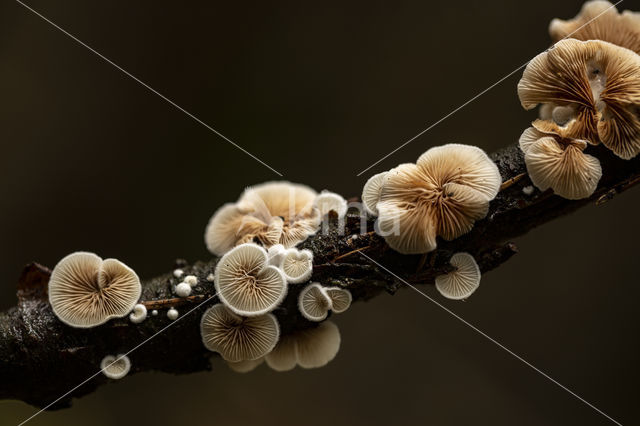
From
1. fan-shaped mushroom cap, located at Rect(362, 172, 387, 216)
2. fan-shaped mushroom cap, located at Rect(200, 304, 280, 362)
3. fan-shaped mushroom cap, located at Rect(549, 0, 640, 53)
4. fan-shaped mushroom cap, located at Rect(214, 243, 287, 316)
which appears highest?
fan-shaped mushroom cap, located at Rect(549, 0, 640, 53)

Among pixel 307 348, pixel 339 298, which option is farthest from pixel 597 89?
pixel 307 348

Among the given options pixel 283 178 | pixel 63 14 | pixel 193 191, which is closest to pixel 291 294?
pixel 283 178

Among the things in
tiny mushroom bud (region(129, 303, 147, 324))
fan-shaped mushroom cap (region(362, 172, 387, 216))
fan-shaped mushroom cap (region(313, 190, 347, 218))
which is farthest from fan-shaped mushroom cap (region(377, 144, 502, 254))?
tiny mushroom bud (region(129, 303, 147, 324))

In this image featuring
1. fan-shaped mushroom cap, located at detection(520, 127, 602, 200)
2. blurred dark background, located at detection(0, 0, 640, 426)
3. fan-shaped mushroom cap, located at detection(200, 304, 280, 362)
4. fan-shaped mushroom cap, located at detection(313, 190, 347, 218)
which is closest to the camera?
fan-shaped mushroom cap, located at detection(520, 127, 602, 200)

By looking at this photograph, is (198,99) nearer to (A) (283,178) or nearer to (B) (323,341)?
(A) (283,178)

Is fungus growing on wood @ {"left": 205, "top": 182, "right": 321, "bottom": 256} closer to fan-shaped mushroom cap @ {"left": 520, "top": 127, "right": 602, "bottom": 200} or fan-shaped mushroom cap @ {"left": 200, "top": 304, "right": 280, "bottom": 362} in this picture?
fan-shaped mushroom cap @ {"left": 200, "top": 304, "right": 280, "bottom": 362}

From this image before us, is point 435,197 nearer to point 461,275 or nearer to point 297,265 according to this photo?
point 461,275
